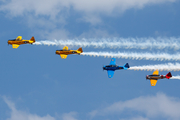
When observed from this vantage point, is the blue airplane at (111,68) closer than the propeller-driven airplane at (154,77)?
No

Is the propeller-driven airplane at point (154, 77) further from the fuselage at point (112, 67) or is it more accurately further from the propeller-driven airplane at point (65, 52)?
the propeller-driven airplane at point (65, 52)

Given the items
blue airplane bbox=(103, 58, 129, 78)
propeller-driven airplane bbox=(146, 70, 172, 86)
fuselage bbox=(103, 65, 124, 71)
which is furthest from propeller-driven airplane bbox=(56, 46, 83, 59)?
propeller-driven airplane bbox=(146, 70, 172, 86)

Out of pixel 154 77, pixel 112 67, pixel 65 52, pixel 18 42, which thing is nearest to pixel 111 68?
pixel 112 67

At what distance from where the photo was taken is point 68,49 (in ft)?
339

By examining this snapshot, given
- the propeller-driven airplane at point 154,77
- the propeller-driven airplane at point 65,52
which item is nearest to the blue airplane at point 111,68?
the propeller-driven airplane at point 154,77

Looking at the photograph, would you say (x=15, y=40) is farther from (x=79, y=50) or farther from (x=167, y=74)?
(x=167, y=74)

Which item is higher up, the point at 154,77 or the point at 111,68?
the point at 111,68

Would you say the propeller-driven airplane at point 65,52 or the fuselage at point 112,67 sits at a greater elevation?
the propeller-driven airplane at point 65,52

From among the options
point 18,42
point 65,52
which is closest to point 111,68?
point 65,52

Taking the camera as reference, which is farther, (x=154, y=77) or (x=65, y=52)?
(x=65, y=52)

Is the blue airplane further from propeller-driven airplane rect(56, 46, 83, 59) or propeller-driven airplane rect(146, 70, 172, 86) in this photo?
propeller-driven airplane rect(56, 46, 83, 59)

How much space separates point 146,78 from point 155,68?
790 cm

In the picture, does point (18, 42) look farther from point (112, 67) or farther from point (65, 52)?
point (112, 67)

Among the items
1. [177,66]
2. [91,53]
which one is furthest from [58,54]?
[177,66]
